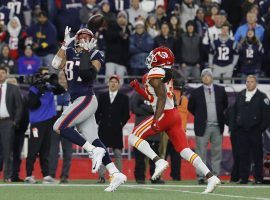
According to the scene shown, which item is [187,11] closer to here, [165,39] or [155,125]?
[165,39]

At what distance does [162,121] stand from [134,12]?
30.3 ft

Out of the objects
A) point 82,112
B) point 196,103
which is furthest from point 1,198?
point 196,103

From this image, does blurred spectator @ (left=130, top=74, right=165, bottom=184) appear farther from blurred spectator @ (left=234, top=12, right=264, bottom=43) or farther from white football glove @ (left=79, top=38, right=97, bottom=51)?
blurred spectator @ (left=234, top=12, right=264, bottom=43)

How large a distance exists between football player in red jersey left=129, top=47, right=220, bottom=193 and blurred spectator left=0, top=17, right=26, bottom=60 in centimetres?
790

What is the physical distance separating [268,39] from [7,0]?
5.78m

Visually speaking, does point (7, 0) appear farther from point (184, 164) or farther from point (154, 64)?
point (154, 64)

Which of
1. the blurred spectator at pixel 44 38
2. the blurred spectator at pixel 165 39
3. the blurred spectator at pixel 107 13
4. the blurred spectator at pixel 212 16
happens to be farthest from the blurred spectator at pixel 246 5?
the blurred spectator at pixel 44 38

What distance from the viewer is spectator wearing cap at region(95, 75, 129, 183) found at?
18797 mm

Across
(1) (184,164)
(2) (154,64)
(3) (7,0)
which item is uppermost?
(3) (7,0)

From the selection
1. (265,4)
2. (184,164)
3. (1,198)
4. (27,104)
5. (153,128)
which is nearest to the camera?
(1,198)

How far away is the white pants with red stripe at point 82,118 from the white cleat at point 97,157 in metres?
0.34

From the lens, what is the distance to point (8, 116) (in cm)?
1862

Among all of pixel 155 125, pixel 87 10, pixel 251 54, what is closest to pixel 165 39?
pixel 251 54

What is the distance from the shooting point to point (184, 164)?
20.5 m
